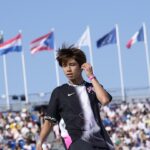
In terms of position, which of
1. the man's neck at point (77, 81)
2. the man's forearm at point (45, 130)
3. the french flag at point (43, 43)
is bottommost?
the man's forearm at point (45, 130)

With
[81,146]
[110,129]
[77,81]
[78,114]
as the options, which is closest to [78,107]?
[78,114]

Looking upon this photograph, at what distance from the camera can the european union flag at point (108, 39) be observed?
3784 cm

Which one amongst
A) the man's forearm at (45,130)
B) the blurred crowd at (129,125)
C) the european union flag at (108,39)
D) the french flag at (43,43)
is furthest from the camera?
the european union flag at (108,39)

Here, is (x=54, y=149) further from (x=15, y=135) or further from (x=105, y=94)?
(x=105, y=94)

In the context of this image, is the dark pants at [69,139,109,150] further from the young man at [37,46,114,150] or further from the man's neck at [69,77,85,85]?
the man's neck at [69,77,85,85]

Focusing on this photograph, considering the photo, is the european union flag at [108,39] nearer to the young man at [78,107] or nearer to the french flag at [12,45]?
the french flag at [12,45]

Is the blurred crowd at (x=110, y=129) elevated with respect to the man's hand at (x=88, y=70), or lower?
lower

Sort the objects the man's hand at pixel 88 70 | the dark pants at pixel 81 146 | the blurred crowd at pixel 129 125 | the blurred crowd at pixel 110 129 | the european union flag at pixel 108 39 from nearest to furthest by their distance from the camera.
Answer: the man's hand at pixel 88 70 < the dark pants at pixel 81 146 < the blurred crowd at pixel 110 129 < the blurred crowd at pixel 129 125 < the european union flag at pixel 108 39

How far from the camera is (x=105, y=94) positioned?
6387 mm

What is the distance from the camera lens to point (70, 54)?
21.2ft

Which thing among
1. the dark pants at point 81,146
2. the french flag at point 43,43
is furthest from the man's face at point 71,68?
the french flag at point 43,43

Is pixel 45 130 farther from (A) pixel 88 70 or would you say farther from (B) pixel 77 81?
(A) pixel 88 70

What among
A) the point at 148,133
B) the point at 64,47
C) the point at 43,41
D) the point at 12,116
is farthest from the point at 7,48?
the point at 64,47

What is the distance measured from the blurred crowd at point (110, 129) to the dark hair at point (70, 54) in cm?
1319
